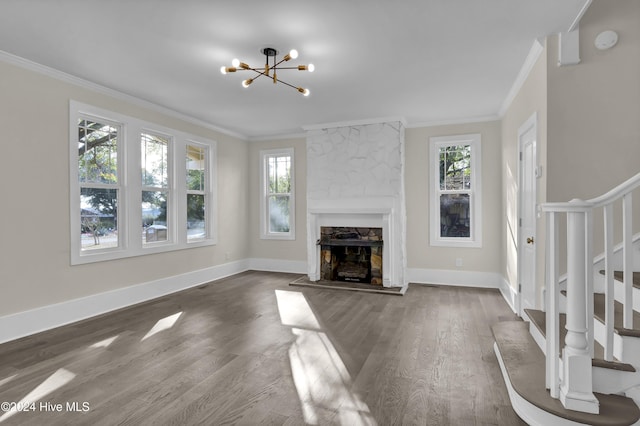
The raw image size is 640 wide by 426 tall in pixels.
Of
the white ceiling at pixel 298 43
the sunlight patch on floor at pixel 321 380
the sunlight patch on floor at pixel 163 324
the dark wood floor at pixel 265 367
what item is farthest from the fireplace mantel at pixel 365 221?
the sunlight patch on floor at pixel 163 324

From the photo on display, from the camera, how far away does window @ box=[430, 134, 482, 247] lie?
5.72 meters

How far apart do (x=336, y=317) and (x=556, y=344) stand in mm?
2519

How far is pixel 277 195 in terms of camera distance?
7.17m

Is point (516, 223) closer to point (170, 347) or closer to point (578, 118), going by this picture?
point (578, 118)

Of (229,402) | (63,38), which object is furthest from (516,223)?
(63,38)

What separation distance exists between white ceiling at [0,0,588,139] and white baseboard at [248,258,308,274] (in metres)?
3.33

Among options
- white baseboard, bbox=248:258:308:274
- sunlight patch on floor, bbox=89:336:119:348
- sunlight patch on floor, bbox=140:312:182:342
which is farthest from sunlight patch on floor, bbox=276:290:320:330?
sunlight patch on floor, bbox=89:336:119:348

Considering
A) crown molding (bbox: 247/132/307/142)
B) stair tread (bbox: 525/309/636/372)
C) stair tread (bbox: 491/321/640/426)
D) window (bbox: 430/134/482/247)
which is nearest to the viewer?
stair tread (bbox: 491/321/640/426)

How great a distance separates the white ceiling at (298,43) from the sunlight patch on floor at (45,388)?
2.86 metres

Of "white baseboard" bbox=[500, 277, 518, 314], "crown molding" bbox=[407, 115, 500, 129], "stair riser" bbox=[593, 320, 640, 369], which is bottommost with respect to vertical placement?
"white baseboard" bbox=[500, 277, 518, 314]

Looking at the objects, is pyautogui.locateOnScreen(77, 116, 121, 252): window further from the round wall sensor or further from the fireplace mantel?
the round wall sensor

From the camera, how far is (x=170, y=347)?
3227 mm

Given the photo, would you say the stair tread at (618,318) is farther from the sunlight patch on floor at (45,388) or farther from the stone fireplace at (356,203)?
the sunlight patch on floor at (45,388)

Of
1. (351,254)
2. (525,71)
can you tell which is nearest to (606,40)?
(525,71)
